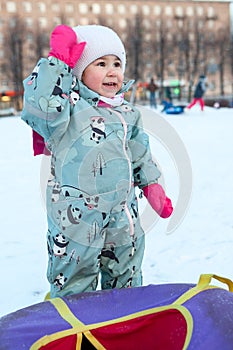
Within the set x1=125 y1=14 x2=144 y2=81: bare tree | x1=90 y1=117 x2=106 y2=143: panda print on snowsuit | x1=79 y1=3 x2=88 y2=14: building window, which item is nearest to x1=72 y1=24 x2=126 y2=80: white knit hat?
x1=90 y1=117 x2=106 y2=143: panda print on snowsuit

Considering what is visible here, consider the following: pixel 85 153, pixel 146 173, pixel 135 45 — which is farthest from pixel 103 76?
pixel 135 45

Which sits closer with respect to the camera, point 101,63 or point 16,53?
point 101,63

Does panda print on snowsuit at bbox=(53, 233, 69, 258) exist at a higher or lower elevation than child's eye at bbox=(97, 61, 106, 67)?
lower

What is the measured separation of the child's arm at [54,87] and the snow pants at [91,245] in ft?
1.05

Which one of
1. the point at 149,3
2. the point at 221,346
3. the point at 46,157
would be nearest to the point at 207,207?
the point at 46,157

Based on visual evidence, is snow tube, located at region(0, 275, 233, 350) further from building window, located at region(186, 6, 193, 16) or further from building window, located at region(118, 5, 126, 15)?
building window, located at region(186, 6, 193, 16)

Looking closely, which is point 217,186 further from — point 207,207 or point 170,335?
point 170,335

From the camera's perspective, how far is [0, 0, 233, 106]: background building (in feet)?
138

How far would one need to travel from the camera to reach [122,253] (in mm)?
1976

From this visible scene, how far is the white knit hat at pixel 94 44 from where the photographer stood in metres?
1.90

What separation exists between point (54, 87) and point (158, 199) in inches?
26.6

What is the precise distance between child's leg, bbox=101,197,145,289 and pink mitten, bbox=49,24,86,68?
0.64m

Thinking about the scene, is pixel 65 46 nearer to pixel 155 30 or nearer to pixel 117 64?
pixel 117 64

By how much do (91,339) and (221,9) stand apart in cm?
7086
